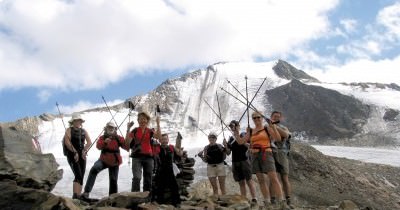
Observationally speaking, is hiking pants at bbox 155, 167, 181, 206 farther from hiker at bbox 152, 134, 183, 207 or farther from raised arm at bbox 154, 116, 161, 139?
raised arm at bbox 154, 116, 161, 139

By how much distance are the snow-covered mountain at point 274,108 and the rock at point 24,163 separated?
353 ft

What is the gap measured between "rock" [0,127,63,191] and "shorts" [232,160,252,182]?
4588 mm

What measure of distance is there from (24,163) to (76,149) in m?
1.64

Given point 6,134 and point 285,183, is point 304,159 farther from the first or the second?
point 6,134

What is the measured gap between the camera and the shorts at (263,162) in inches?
401

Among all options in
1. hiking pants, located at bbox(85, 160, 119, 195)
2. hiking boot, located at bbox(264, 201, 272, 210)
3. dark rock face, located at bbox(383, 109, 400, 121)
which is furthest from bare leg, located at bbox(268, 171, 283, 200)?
dark rock face, located at bbox(383, 109, 400, 121)

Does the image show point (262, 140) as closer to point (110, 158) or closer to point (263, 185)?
point (263, 185)

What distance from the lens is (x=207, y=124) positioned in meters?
148

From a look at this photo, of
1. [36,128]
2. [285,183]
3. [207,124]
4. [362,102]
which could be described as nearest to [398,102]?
[362,102]

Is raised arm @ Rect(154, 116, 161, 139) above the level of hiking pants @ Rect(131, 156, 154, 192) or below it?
above

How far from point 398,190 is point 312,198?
46.2 feet

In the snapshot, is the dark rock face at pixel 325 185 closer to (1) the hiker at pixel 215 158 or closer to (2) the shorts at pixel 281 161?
(1) the hiker at pixel 215 158

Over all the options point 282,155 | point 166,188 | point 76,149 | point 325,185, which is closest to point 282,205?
point 282,155

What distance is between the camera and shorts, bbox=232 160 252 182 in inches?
487
